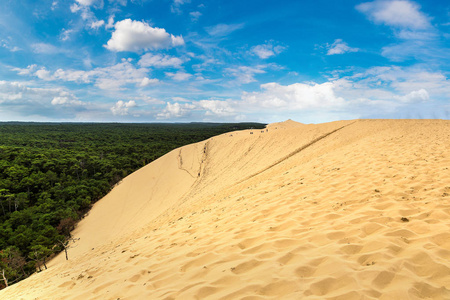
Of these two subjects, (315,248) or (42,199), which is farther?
(42,199)

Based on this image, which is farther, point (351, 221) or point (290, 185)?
point (290, 185)

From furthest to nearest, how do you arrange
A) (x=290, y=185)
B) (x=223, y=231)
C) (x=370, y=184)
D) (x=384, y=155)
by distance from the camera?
(x=384, y=155), (x=290, y=185), (x=370, y=184), (x=223, y=231)

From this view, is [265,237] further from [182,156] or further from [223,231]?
[182,156]

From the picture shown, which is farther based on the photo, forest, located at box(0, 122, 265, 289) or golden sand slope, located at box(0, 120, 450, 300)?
forest, located at box(0, 122, 265, 289)

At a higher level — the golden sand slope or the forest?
the golden sand slope

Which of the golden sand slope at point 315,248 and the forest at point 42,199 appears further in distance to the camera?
the forest at point 42,199

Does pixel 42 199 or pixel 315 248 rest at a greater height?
pixel 315 248

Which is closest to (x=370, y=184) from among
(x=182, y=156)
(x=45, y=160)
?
(x=182, y=156)

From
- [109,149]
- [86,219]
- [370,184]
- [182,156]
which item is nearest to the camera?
[370,184]

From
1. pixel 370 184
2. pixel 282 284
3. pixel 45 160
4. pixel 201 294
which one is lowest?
pixel 45 160

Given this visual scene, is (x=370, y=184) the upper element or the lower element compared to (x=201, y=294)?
upper

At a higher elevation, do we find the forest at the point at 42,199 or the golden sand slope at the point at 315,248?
the golden sand slope at the point at 315,248
